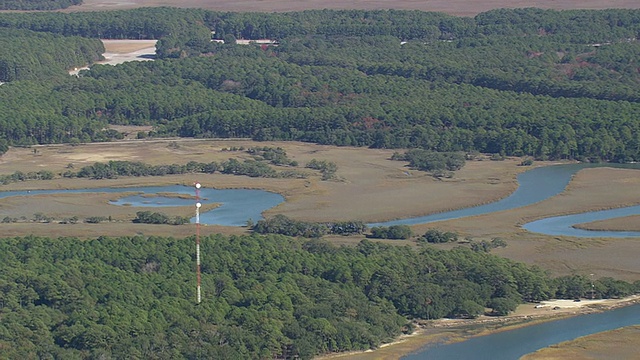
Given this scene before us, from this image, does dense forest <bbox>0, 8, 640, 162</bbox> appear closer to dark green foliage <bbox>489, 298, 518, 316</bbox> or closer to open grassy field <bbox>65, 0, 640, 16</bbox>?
open grassy field <bbox>65, 0, 640, 16</bbox>

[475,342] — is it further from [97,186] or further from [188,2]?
[188,2]

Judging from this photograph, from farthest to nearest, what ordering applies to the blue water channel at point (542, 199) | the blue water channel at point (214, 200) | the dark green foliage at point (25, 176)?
the dark green foliage at point (25, 176), the blue water channel at point (214, 200), the blue water channel at point (542, 199)

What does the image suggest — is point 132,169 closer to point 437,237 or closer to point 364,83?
point 437,237

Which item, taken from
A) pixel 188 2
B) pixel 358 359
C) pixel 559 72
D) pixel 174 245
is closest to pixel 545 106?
pixel 559 72

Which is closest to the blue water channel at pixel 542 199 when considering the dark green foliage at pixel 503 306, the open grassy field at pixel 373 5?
the dark green foliage at pixel 503 306

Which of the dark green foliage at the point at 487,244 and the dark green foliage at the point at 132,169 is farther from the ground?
the dark green foliage at the point at 487,244

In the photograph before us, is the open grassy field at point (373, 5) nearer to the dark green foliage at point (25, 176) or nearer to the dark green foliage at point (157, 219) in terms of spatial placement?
the dark green foliage at point (25, 176)

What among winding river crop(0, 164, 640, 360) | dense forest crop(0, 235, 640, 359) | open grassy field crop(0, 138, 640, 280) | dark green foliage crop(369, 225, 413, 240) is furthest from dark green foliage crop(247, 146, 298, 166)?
dense forest crop(0, 235, 640, 359)
